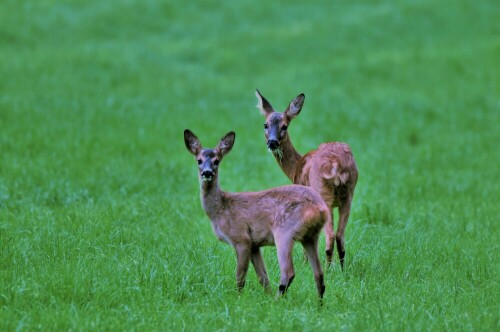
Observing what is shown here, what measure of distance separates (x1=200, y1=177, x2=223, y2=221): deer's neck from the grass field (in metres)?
0.46

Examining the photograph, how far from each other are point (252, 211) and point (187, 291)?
773mm

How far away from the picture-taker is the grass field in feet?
19.8

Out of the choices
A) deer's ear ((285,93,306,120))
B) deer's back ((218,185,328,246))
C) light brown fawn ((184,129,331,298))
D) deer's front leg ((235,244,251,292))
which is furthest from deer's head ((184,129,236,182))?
deer's ear ((285,93,306,120))

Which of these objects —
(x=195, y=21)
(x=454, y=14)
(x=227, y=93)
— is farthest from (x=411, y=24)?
(x=227, y=93)

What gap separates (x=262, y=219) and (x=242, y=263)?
0.37 m

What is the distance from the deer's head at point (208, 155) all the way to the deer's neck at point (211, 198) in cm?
7

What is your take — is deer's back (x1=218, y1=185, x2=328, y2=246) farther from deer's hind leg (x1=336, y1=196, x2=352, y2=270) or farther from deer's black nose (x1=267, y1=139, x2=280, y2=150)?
deer's black nose (x1=267, y1=139, x2=280, y2=150)

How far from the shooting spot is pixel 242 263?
6277 mm

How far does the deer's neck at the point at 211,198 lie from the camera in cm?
668

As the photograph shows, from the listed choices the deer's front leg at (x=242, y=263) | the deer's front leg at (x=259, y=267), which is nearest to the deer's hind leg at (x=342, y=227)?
the deer's front leg at (x=259, y=267)

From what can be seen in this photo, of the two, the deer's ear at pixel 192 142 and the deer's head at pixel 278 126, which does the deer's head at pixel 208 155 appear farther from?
the deer's head at pixel 278 126

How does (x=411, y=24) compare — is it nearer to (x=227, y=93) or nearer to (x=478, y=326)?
(x=227, y=93)

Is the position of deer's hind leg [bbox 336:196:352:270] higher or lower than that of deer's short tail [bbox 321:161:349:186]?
lower

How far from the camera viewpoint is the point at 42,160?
11828 mm
